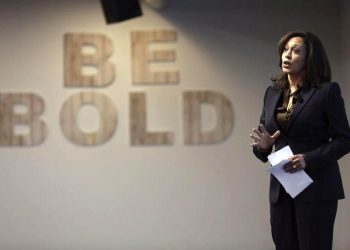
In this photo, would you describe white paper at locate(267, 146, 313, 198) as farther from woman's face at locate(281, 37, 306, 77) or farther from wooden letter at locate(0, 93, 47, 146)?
wooden letter at locate(0, 93, 47, 146)

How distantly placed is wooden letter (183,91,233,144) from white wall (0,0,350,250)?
6 cm

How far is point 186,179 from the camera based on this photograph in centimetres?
374

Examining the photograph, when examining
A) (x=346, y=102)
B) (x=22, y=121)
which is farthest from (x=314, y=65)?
(x=22, y=121)

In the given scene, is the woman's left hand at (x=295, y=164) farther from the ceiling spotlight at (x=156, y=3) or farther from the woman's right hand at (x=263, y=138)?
the ceiling spotlight at (x=156, y=3)

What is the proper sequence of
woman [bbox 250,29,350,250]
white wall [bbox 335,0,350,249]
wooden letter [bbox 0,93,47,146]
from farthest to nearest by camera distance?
wooden letter [bbox 0,93,47,146]
white wall [bbox 335,0,350,249]
woman [bbox 250,29,350,250]

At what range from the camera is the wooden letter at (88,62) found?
3730mm

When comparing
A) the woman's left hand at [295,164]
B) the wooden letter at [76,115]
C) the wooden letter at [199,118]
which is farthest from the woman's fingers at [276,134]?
the wooden letter at [76,115]

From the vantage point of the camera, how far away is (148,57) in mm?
3738

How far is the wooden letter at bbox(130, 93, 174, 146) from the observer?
3.73 meters

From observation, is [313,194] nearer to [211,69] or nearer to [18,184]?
[211,69]

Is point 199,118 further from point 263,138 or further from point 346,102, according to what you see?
point 263,138

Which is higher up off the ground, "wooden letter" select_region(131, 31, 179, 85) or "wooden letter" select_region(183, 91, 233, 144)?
"wooden letter" select_region(131, 31, 179, 85)

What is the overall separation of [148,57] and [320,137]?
224 centimetres

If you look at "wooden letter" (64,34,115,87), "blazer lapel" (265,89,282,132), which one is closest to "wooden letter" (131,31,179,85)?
"wooden letter" (64,34,115,87)
